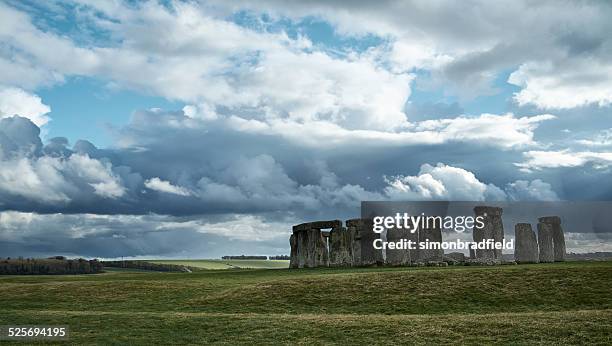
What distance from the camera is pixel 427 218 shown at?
4762 cm

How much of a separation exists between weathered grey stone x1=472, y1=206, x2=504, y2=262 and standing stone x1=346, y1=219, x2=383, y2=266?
7.16 meters

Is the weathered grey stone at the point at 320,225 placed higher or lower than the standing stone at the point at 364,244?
higher

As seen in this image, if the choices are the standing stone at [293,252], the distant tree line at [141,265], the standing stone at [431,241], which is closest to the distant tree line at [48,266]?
the distant tree line at [141,265]

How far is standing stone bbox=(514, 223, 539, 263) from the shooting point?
4684cm

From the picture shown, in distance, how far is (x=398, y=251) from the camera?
46562 mm

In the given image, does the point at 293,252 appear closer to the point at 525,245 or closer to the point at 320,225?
the point at 320,225

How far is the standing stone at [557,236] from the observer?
156 ft

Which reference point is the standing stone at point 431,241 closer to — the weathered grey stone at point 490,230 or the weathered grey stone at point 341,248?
the weathered grey stone at point 490,230

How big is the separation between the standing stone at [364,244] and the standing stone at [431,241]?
10.2ft

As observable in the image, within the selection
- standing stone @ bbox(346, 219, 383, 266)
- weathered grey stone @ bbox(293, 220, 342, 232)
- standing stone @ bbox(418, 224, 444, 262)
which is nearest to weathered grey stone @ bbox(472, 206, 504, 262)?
standing stone @ bbox(418, 224, 444, 262)

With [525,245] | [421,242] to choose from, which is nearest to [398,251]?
[421,242]

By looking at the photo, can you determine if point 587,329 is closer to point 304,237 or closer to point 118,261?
point 304,237

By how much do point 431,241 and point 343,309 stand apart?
73.3 feet

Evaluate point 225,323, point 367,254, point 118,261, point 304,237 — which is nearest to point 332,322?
A: point 225,323
